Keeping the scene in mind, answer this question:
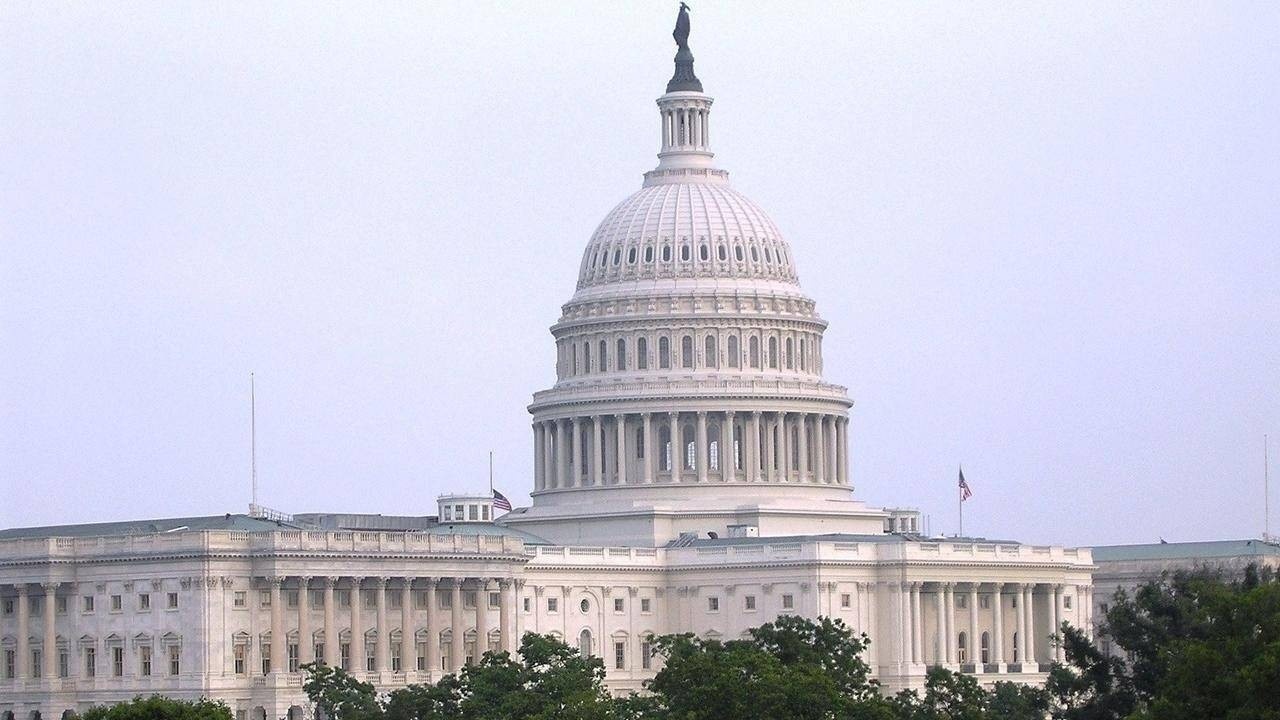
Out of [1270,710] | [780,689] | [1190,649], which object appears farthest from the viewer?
[780,689]

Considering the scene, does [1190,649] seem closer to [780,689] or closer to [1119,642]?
[780,689]

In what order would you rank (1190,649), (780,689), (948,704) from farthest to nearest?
(948,704) → (780,689) → (1190,649)

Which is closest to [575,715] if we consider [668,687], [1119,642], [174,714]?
[668,687]

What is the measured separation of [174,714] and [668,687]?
21390 millimetres

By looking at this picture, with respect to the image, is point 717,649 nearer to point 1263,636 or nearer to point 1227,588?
point 1227,588

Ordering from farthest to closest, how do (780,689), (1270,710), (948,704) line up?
(948,704), (780,689), (1270,710)

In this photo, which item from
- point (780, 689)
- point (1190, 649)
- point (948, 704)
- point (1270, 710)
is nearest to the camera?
point (1270, 710)

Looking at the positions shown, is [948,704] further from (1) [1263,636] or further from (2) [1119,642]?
(1) [1263,636]

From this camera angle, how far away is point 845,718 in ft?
543

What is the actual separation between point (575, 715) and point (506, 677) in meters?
17.7

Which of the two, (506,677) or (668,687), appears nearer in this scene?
(668,687)

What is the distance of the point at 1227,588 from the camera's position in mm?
172750

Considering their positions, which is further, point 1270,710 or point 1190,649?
point 1190,649

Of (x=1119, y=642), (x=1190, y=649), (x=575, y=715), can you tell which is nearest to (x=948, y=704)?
(x=1119, y=642)
